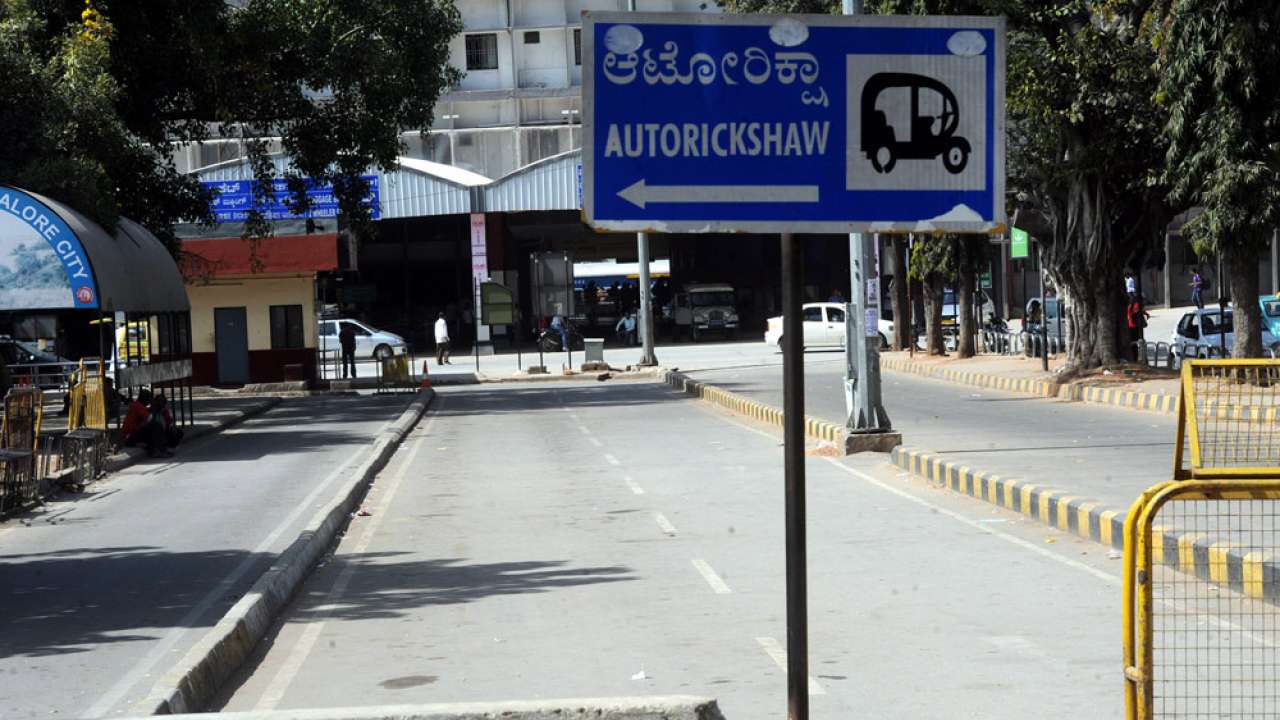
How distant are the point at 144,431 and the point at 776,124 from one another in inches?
828

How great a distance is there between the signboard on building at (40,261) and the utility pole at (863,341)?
35.3 ft

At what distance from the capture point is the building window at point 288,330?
45.6 metres

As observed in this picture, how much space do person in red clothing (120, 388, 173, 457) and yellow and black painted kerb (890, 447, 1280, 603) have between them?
11576 millimetres

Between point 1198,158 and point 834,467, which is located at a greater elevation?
point 1198,158

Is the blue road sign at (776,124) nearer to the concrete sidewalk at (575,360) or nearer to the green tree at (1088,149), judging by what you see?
the green tree at (1088,149)

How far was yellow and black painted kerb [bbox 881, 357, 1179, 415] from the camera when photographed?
2555 cm

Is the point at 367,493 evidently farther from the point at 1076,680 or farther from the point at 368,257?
the point at 368,257

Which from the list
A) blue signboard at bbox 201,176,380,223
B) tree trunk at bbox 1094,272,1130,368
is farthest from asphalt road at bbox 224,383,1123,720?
blue signboard at bbox 201,176,380,223

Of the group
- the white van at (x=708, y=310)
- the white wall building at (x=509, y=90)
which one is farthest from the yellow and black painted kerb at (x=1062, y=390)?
the white wall building at (x=509, y=90)

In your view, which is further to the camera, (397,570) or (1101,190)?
(1101,190)

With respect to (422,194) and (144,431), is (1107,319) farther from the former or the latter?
(422,194)

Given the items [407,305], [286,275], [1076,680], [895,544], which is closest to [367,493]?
[895,544]

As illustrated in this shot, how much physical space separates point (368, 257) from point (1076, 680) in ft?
215

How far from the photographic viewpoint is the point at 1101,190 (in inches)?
1194
